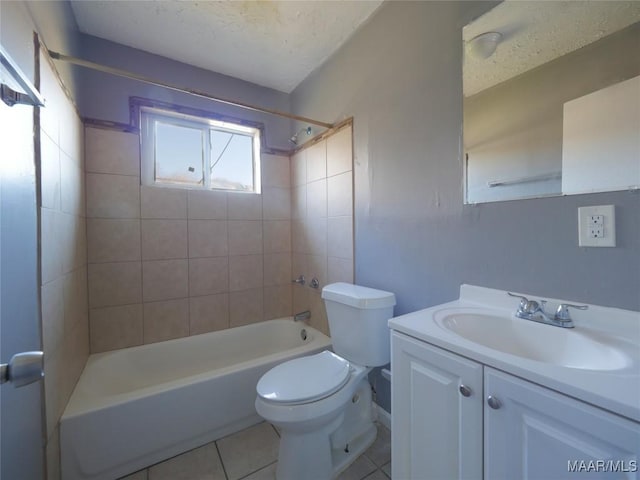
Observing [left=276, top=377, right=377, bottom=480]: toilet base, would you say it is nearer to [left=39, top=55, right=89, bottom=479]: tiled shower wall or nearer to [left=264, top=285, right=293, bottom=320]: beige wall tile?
[left=39, top=55, right=89, bottom=479]: tiled shower wall

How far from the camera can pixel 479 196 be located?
3.67ft

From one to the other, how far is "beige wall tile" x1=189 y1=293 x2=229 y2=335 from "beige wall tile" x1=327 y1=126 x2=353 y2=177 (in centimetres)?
133

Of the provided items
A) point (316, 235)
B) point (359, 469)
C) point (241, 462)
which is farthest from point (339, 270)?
point (241, 462)

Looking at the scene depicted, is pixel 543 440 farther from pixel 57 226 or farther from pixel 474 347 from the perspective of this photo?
pixel 57 226

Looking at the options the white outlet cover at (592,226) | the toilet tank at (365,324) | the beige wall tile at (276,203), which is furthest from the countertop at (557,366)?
the beige wall tile at (276,203)

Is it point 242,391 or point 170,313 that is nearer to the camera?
point 242,391

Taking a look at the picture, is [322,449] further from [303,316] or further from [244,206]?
[244,206]

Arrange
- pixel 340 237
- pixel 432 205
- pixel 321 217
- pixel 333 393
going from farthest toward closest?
pixel 321 217
pixel 340 237
pixel 432 205
pixel 333 393

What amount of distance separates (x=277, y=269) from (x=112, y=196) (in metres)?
1.31

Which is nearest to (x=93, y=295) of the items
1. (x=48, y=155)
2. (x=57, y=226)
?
(x=57, y=226)

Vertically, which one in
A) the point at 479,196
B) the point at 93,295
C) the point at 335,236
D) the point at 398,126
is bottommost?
the point at 93,295

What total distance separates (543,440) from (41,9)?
7.28 ft

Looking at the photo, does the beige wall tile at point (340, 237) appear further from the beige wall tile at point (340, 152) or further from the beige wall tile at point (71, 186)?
the beige wall tile at point (71, 186)

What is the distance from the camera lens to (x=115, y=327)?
1.82 m
